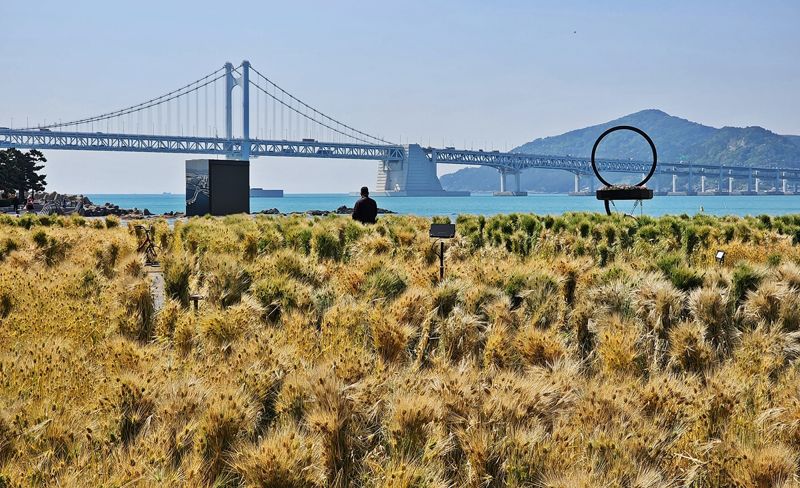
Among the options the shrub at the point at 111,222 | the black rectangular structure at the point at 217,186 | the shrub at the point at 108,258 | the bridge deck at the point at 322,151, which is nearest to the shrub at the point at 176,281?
the shrub at the point at 108,258

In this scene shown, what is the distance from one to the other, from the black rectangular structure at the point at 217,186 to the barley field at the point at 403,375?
1370cm

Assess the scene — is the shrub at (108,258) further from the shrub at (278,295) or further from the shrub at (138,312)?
the shrub at (278,295)

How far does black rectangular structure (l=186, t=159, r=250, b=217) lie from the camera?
21250mm

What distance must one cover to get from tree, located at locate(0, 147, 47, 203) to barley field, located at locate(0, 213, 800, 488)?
3969cm

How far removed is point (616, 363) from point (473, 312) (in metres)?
1.36

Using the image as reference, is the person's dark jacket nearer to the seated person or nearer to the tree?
the seated person

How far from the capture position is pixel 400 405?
3.54 m

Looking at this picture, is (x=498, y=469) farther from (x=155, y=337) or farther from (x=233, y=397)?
(x=155, y=337)

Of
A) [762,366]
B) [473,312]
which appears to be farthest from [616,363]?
[473,312]

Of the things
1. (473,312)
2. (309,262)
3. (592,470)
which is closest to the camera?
(592,470)

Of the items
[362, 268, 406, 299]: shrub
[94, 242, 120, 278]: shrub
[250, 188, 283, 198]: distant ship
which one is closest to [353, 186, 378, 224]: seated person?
[94, 242, 120, 278]: shrub

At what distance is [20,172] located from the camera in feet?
147

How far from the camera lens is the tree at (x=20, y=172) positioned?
4366 centimetres

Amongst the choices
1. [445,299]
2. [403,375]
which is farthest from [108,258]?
[403,375]
